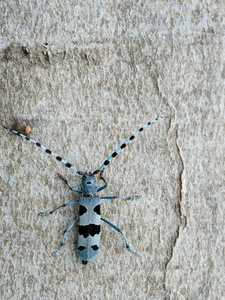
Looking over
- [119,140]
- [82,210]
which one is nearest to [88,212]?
[82,210]

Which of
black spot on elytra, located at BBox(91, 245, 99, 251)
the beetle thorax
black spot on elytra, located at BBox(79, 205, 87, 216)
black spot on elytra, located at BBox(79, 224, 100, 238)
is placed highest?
the beetle thorax

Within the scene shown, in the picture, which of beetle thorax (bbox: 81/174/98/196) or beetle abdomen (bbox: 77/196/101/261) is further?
beetle thorax (bbox: 81/174/98/196)

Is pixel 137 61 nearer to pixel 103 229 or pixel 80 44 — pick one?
pixel 80 44

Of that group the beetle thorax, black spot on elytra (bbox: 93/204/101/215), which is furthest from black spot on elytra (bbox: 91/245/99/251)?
the beetle thorax

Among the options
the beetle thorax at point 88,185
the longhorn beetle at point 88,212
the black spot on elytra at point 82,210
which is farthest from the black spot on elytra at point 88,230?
the beetle thorax at point 88,185

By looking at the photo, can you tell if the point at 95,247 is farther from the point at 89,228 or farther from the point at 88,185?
the point at 88,185

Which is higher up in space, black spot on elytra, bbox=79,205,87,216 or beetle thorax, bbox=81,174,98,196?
beetle thorax, bbox=81,174,98,196

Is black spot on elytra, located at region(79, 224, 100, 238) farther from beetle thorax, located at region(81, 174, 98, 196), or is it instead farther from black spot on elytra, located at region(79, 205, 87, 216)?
beetle thorax, located at region(81, 174, 98, 196)

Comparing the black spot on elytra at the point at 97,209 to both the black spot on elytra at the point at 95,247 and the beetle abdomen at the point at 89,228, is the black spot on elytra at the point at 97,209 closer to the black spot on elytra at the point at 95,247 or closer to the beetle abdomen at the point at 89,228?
the beetle abdomen at the point at 89,228

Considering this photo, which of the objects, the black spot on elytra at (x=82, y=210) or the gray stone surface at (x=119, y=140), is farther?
the black spot on elytra at (x=82, y=210)
